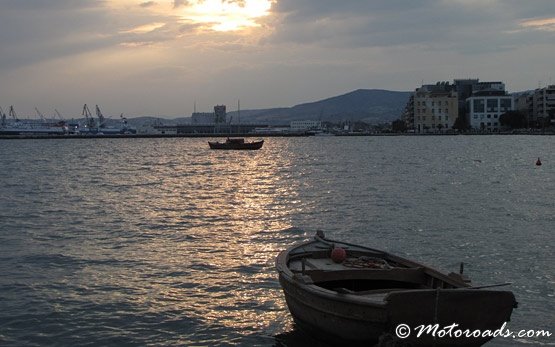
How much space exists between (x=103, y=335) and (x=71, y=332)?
2.34ft

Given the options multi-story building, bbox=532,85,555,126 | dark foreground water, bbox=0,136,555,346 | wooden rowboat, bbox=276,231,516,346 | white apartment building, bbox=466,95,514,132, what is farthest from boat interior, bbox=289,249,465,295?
white apartment building, bbox=466,95,514,132

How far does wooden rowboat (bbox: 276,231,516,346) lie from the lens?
946 cm

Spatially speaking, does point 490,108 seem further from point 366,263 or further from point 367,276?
point 367,276

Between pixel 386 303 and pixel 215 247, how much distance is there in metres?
11.9

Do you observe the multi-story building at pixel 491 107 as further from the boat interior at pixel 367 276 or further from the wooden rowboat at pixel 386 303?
the wooden rowboat at pixel 386 303

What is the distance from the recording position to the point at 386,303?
9500 millimetres

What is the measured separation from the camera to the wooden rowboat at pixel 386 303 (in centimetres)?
946

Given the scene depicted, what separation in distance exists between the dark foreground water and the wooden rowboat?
48.4 inches

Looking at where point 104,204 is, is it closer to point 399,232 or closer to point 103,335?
point 399,232

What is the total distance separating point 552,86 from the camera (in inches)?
7116

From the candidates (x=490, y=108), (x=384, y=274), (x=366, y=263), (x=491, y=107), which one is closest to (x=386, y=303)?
(x=384, y=274)

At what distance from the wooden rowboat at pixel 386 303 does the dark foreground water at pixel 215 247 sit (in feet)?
4.03

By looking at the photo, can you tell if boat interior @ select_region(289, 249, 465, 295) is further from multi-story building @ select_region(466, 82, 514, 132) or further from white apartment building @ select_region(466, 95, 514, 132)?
multi-story building @ select_region(466, 82, 514, 132)

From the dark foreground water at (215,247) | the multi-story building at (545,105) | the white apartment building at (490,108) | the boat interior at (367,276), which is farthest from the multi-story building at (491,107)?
the boat interior at (367,276)
